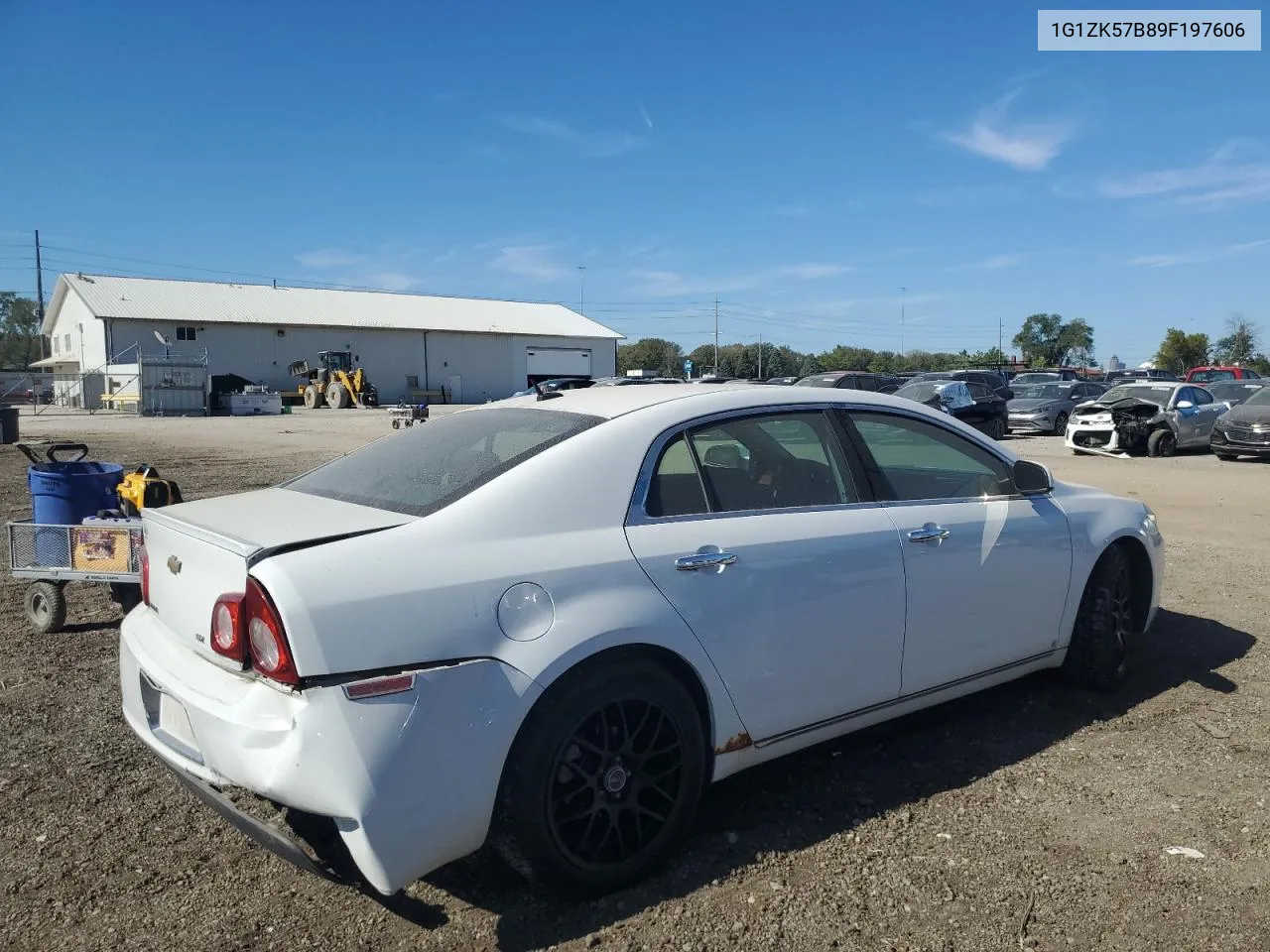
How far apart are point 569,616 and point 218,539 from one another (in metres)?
1.08

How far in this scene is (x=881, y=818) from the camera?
3424 mm

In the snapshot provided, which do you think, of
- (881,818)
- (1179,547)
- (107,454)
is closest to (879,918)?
(881,818)

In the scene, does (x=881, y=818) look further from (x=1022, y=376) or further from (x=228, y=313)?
(x=228, y=313)

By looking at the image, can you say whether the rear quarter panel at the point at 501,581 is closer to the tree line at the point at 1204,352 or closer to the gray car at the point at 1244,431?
the gray car at the point at 1244,431

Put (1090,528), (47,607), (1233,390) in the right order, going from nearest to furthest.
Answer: (1090,528), (47,607), (1233,390)

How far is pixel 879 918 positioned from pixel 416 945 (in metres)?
1.36

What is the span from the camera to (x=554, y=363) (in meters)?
68.9

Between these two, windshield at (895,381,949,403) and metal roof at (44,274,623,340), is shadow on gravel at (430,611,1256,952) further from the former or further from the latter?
metal roof at (44,274,623,340)

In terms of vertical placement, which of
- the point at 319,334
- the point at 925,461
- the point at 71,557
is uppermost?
the point at 319,334

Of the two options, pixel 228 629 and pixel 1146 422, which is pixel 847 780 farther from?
pixel 1146 422

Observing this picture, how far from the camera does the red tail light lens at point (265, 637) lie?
2486mm

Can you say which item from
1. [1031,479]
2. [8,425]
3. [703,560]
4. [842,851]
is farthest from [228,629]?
[8,425]

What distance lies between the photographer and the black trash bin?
2242cm

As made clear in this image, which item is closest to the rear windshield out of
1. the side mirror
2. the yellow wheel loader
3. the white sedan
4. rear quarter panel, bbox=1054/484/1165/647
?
the white sedan
